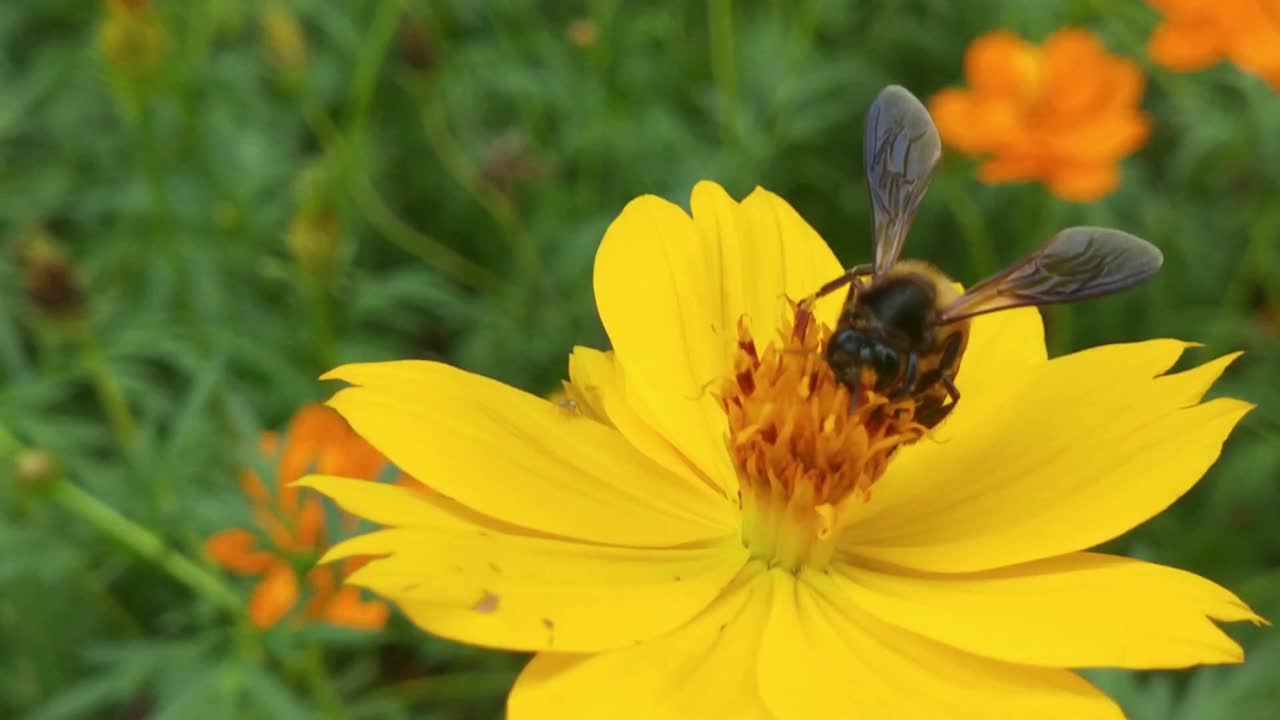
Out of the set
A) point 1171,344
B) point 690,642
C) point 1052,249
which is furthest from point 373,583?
point 1171,344

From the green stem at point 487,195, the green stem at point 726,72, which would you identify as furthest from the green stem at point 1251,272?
the green stem at point 487,195

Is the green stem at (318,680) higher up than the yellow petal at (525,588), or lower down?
lower down

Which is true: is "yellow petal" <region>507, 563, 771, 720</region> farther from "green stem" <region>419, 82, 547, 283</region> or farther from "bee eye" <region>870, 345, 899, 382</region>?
"green stem" <region>419, 82, 547, 283</region>

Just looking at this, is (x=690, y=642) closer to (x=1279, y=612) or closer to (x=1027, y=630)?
(x=1027, y=630)

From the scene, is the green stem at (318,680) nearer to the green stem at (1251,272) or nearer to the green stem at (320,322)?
the green stem at (320,322)

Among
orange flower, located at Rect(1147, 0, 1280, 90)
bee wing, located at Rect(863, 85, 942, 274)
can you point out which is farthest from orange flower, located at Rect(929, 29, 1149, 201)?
bee wing, located at Rect(863, 85, 942, 274)
